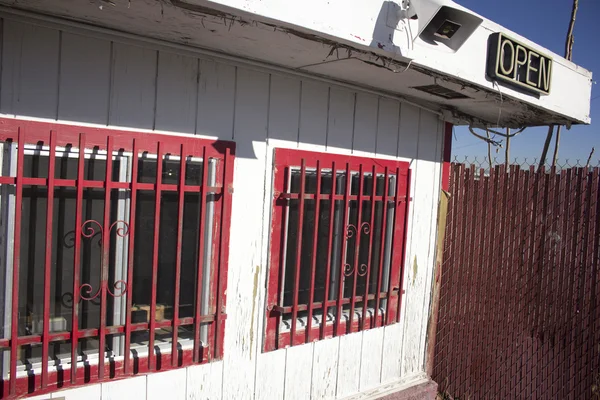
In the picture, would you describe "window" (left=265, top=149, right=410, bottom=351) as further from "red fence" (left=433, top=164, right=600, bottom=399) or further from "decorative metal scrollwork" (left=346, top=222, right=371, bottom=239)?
"red fence" (left=433, top=164, right=600, bottom=399)

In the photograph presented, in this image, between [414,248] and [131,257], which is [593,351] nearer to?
[414,248]

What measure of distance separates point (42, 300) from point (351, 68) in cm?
216

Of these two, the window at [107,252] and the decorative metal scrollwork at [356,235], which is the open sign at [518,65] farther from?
the window at [107,252]

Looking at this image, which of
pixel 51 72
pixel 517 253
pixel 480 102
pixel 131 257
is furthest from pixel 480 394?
pixel 51 72

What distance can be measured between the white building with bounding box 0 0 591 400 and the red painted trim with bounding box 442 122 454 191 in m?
0.37

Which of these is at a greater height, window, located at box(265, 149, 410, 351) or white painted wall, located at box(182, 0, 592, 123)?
white painted wall, located at box(182, 0, 592, 123)

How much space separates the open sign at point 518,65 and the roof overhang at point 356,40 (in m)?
0.03

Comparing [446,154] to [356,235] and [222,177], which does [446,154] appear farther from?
[222,177]

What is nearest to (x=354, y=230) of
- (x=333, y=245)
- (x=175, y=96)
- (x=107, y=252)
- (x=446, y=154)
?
(x=333, y=245)

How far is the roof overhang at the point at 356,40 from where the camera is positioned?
200 cm

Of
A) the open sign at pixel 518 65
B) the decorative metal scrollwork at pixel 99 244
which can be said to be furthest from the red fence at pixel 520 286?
the decorative metal scrollwork at pixel 99 244

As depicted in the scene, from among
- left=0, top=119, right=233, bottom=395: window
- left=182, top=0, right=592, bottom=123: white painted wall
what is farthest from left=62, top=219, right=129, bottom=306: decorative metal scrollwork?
left=182, top=0, right=592, bottom=123: white painted wall

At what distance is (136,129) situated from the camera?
2428 mm

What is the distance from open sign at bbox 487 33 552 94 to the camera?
3004mm
